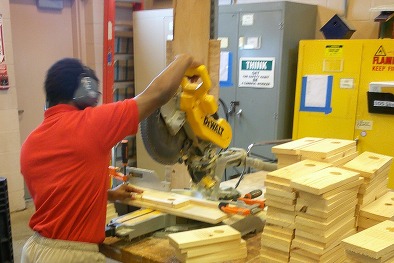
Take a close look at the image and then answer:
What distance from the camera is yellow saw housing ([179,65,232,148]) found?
1.73 metres

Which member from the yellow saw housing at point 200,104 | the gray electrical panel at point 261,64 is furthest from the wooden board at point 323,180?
the gray electrical panel at point 261,64

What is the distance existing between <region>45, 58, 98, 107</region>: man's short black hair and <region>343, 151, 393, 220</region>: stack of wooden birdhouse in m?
1.08

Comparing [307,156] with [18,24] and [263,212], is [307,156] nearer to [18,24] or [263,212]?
[263,212]

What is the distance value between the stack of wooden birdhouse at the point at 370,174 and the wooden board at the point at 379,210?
0.7 inches

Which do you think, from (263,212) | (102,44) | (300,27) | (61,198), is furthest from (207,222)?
(102,44)

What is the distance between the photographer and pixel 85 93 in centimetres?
156

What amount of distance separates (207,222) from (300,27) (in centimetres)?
271

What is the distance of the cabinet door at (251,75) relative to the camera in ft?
12.3

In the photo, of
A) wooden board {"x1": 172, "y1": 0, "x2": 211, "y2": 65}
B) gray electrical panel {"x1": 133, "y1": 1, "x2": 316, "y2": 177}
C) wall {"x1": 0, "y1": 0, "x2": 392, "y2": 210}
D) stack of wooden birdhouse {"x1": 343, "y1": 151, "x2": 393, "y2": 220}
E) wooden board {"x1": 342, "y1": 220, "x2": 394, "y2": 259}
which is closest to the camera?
wooden board {"x1": 342, "y1": 220, "x2": 394, "y2": 259}

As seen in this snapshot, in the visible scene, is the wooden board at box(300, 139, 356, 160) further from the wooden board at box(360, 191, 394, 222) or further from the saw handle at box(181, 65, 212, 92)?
the saw handle at box(181, 65, 212, 92)

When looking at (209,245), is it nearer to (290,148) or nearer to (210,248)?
(210,248)

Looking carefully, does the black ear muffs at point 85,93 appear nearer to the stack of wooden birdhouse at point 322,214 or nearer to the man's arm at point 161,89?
the man's arm at point 161,89

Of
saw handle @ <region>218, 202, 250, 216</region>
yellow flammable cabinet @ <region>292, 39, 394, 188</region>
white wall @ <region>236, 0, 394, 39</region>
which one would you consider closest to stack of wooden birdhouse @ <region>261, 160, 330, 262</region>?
saw handle @ <region>218, 202, 250, 216</region>

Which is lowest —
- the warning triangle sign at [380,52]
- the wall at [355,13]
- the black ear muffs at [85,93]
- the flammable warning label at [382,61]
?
the black ear muffs at [85,93]
